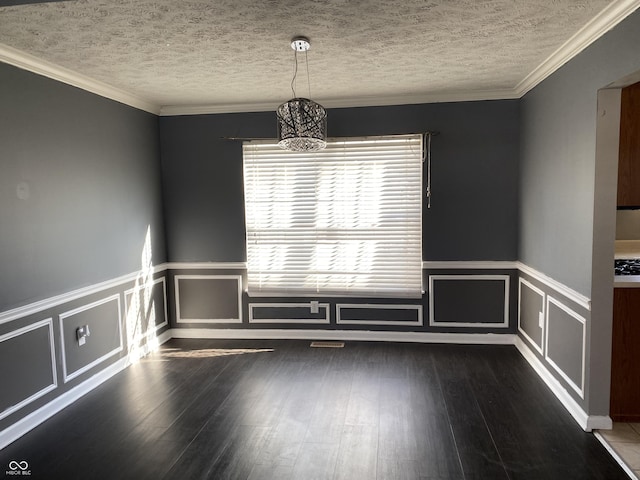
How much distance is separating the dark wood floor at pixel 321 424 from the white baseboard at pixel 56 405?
0.20 ft

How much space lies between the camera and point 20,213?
2.89 meters

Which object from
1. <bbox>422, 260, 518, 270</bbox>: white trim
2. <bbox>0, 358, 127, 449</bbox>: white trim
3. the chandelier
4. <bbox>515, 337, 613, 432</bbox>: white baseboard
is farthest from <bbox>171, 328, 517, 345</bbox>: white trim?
the chandelier

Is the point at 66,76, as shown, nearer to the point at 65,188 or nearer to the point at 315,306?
the point at 65,188

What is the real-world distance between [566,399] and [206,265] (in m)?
3.61

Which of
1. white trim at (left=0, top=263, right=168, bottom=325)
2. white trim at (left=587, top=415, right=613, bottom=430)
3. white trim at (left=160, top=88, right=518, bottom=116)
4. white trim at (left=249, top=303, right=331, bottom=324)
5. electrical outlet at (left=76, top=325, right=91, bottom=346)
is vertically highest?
white trim at (left=160, top=88, right=518, bottom=116)

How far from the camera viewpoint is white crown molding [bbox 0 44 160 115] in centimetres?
282

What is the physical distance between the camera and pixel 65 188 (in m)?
3.30

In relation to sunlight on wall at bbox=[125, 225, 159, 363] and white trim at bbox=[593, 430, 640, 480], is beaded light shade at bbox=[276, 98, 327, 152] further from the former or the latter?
white trim at bbox=[593, 430, 640, 480]

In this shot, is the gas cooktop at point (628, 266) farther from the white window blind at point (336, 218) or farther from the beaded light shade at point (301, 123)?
the beaded light shade at point (301, 123)

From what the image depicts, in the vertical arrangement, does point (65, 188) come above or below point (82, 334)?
above

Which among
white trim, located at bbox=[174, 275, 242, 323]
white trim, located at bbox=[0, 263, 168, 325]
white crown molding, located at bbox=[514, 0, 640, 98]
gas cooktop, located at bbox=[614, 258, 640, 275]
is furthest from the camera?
white trim, located at bbox=[174, 275, 242, 323]

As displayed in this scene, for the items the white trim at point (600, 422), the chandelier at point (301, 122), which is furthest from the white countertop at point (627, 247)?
the chandelier at point (301, 122)

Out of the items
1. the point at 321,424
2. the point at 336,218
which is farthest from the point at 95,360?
the point at 336,218

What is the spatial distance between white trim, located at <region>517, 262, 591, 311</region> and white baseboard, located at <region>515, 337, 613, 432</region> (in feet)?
2.29
